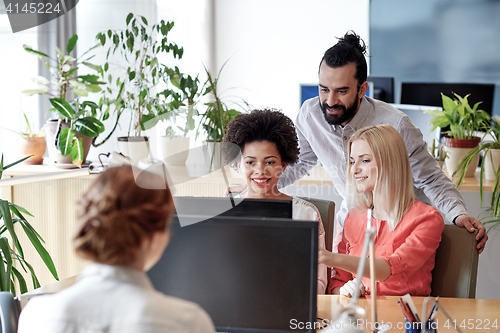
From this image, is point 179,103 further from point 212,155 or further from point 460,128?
point 460,128

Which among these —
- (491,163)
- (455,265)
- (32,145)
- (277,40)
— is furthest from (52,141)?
(277,40)

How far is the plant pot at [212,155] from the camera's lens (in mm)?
2127

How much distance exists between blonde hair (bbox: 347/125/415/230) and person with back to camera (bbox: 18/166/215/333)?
1.05 m

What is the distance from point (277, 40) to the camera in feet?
16.1

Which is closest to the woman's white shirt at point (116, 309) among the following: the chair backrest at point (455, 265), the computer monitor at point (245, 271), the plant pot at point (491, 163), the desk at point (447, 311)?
the computer monitor at point (245, 271)

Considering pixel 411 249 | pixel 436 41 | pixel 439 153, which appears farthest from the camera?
pixel 436 41

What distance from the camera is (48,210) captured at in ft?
8.23

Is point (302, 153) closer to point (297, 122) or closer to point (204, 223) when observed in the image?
point (297, 122)

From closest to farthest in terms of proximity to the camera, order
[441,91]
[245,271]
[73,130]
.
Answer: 1. [245,271]
2. [73,130]
3. [441,91]

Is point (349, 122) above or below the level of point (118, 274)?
above

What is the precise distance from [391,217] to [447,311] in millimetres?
373

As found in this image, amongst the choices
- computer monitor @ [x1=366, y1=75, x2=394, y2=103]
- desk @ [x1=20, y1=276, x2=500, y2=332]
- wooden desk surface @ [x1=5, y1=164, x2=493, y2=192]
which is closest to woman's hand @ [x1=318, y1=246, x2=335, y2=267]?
desk @ [x1=20, y1=276, x2=500, y2=332]

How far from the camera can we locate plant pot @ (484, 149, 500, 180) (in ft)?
7.74

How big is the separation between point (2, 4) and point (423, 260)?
8.05 ft
